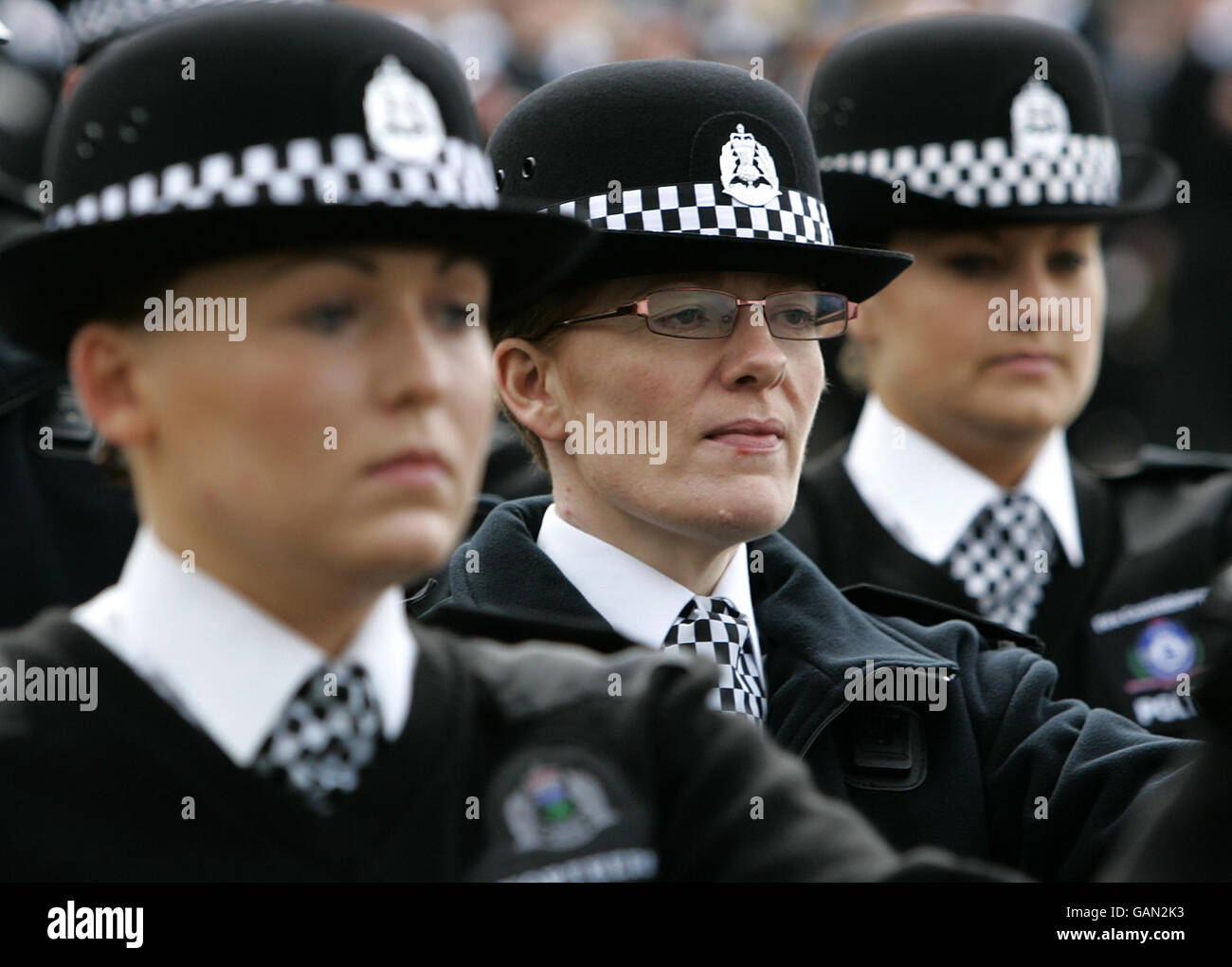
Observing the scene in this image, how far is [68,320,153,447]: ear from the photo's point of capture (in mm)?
2676

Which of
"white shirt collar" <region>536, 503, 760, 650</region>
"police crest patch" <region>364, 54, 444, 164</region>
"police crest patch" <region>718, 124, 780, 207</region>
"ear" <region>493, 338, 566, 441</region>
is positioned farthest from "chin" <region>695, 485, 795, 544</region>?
"police crest patch" <region>364, 54, 444, 164</region>

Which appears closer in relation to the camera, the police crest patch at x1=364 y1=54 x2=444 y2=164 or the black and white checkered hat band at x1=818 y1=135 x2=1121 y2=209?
the police crest patch at x1=364 y1=54 x2=444 y2=164

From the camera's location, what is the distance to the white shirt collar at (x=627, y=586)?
408 cm

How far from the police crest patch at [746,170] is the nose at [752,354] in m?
0.21

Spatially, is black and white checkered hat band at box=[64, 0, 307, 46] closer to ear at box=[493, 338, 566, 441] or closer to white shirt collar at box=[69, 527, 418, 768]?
ear at box=[493, 338, 566, 441]

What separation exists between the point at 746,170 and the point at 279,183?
1.57 meters

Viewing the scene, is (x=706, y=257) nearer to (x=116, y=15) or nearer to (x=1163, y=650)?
(x=1163, y=650)

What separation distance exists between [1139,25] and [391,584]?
10815 millimetres

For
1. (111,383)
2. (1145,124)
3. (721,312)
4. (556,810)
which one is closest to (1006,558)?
(721,312)

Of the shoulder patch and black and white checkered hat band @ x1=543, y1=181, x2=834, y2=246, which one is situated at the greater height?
black and white checkered hat band @ x1=543, y1=181, x2=834, y2=246

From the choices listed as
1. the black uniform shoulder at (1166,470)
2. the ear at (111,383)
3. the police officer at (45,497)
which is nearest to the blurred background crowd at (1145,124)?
the black uniform shoulder at (1166,470)

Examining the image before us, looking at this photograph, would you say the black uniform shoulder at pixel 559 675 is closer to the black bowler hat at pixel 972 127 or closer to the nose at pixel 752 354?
the nose at pixel 752 354

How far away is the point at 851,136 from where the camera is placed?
5.87 m

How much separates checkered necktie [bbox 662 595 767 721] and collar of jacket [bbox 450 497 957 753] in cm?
5
